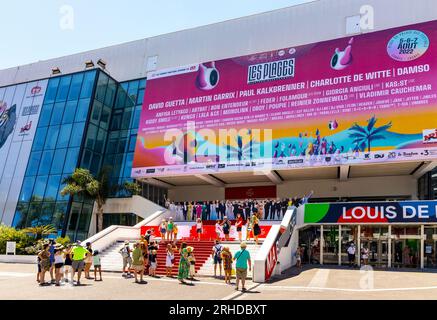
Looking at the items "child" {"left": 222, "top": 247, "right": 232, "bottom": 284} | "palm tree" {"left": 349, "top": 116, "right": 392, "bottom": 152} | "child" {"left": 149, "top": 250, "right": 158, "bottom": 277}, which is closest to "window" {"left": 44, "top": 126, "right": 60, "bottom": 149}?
"child" {"left": 149, "top": 250, "right": 158, "bottom": 277}

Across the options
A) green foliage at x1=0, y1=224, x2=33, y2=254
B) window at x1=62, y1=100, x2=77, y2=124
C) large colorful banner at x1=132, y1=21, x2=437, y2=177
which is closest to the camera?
large colorful banner at x1=132, y1=21, x2=437, y2=177

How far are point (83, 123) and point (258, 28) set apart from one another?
15688 mm

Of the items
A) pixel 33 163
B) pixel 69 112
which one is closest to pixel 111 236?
pixel 33 163

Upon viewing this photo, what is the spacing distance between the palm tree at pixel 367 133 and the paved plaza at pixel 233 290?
9.96m

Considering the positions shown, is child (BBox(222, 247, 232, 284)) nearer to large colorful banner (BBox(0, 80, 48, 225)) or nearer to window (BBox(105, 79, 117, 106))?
large colorful banner (BBox(0, 80, 48, 225))

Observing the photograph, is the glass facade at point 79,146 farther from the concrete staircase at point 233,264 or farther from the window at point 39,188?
the concrete staircase at point 233,264

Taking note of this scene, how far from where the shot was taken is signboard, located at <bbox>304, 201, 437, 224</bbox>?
71.8ft

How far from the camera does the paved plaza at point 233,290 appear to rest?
1197 centimetres

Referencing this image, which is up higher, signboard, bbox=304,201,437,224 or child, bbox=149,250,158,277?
signboard, bbox=304,201,437,224

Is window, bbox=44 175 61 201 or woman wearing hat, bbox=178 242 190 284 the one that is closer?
woman wearing hat, bbox=178 242 190 284

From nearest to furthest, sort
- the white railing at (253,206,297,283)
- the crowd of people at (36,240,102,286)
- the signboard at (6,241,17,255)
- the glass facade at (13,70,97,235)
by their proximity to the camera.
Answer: the crowd of people at (36,240,102,286) → the white railing at (253,206,297,283) → the signboard at (6,241,17,255) → the glass facade at (13,70,97,235)

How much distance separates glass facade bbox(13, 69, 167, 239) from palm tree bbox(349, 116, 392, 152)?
53.6 feet

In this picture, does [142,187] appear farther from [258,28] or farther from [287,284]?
[287,284]
